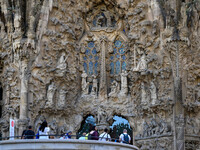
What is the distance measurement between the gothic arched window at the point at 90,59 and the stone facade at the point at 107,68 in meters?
0.04

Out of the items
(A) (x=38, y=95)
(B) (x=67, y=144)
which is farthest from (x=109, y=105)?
(B) (x=67, y=144)

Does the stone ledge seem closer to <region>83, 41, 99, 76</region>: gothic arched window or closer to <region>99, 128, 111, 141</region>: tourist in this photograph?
<region>99, 128, 111, 141</region>: tourist

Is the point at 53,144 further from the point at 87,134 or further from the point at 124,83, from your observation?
the point at 124,83

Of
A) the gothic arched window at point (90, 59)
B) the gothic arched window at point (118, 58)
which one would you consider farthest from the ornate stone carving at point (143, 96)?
the gothic arched window at point (90, 59)

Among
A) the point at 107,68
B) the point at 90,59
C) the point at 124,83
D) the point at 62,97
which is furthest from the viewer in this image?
the point at 90,59

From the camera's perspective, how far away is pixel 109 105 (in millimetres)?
18906

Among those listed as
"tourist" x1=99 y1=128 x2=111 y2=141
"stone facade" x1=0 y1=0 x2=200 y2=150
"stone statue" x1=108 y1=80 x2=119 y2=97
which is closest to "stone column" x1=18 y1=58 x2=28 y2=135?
"stone facade" x1=0 y1=0 x2=200 y2=150

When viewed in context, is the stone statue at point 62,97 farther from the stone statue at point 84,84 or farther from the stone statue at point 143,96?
the stone statue at point 143,96

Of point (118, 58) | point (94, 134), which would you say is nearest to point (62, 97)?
point (118, 58)

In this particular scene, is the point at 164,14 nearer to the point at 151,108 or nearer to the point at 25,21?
the point at 151,108

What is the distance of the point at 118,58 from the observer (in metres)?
19.6

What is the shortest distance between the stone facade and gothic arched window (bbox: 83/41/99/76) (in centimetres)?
4

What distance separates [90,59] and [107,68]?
812 mm

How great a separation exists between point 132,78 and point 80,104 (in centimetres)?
225
